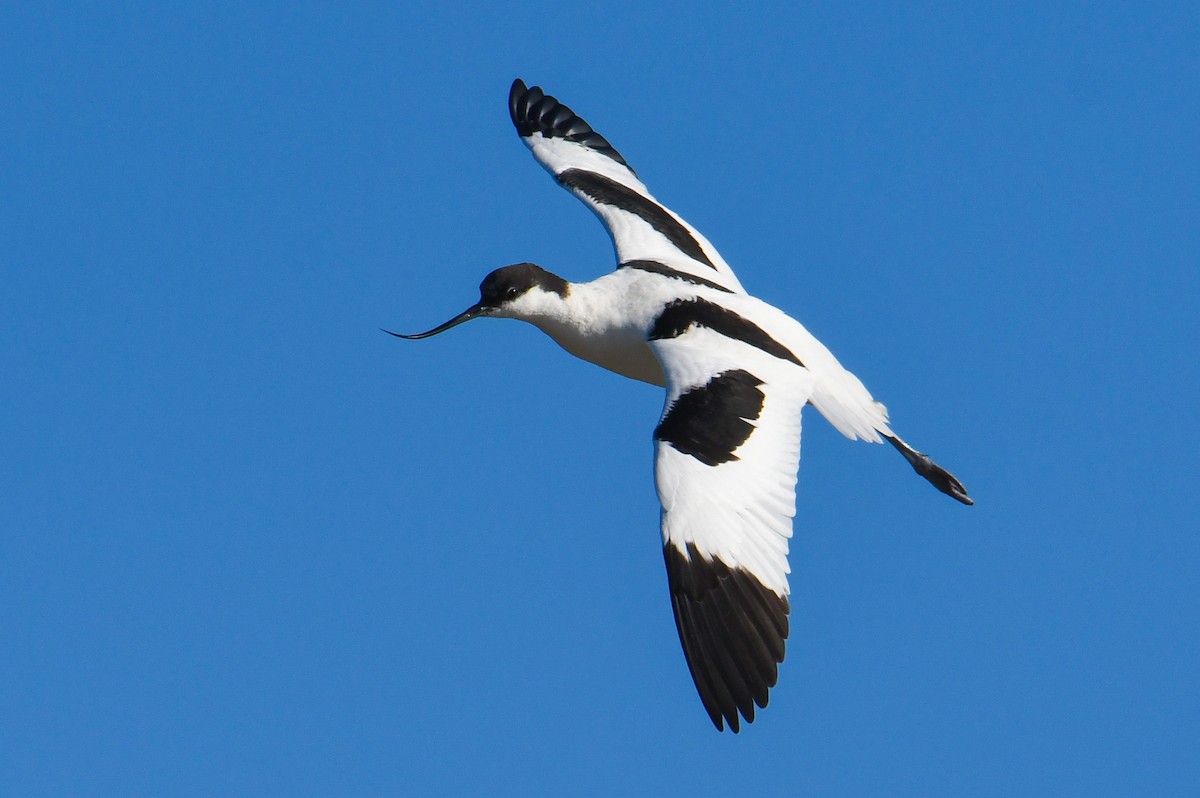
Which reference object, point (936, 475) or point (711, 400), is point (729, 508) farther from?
point (936, 475)

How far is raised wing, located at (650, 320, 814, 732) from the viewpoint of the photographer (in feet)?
29.3

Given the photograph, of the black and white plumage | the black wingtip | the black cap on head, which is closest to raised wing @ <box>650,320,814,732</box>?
the black and white plumage

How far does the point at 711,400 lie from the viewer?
1024cm

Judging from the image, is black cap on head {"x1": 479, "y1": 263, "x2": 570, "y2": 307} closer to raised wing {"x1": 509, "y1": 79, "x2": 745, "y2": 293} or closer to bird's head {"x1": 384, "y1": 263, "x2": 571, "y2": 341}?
bird's head {"x1": 384, "y1": 263, "x2": 571, "y2": 341}

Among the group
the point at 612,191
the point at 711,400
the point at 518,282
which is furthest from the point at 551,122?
the point at 711,400

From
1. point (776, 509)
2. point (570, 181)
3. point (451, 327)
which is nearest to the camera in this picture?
point (776, 509)

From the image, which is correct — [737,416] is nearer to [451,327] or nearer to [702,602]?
[702,602]

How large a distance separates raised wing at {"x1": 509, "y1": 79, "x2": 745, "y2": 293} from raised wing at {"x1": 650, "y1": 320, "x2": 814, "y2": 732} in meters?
1.85

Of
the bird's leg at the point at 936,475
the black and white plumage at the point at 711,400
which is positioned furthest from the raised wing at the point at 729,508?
the bird's leg at the point at 936,475

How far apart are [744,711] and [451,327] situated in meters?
4.97

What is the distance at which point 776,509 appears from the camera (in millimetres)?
9547

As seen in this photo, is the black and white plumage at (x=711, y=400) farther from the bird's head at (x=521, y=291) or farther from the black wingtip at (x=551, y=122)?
the black wingtip at (x=551, y=122)

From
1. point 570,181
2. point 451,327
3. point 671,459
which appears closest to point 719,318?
point 671,459

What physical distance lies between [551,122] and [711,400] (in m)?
6.60
